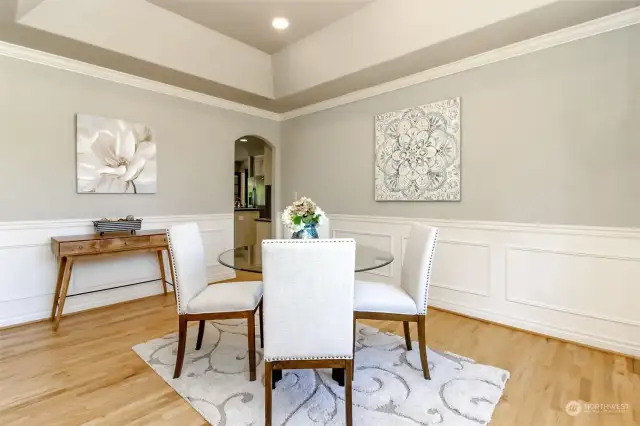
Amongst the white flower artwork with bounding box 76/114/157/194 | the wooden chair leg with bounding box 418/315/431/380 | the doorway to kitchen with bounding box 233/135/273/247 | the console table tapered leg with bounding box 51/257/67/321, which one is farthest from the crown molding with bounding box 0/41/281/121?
the wooden chair leg with bounding box 418/315/431/380

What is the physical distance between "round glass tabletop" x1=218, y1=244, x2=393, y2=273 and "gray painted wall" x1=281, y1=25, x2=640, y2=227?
133cm

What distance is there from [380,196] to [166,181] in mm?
2555

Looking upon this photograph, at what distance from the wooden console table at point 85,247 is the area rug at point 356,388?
3.58 ft

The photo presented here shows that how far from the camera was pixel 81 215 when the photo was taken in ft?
11.4

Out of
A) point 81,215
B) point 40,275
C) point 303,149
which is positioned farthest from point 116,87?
point 303,149

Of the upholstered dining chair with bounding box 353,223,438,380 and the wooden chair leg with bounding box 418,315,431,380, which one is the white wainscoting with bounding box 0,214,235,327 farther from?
the wooden chair leg with bounding box 418,315,431,380

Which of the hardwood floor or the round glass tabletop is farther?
the round glass tabletop

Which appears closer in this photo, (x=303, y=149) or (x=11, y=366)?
(x=11, y=366)

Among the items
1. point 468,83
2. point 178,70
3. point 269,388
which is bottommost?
point 269,388

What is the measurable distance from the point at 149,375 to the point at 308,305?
1.32 meters

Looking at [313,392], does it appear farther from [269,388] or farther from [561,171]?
[561,171]

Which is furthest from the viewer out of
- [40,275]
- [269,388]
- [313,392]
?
[40,275]

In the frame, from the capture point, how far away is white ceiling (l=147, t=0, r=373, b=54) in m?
3.09

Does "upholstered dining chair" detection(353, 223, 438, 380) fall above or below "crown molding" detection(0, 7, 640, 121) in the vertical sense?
below
